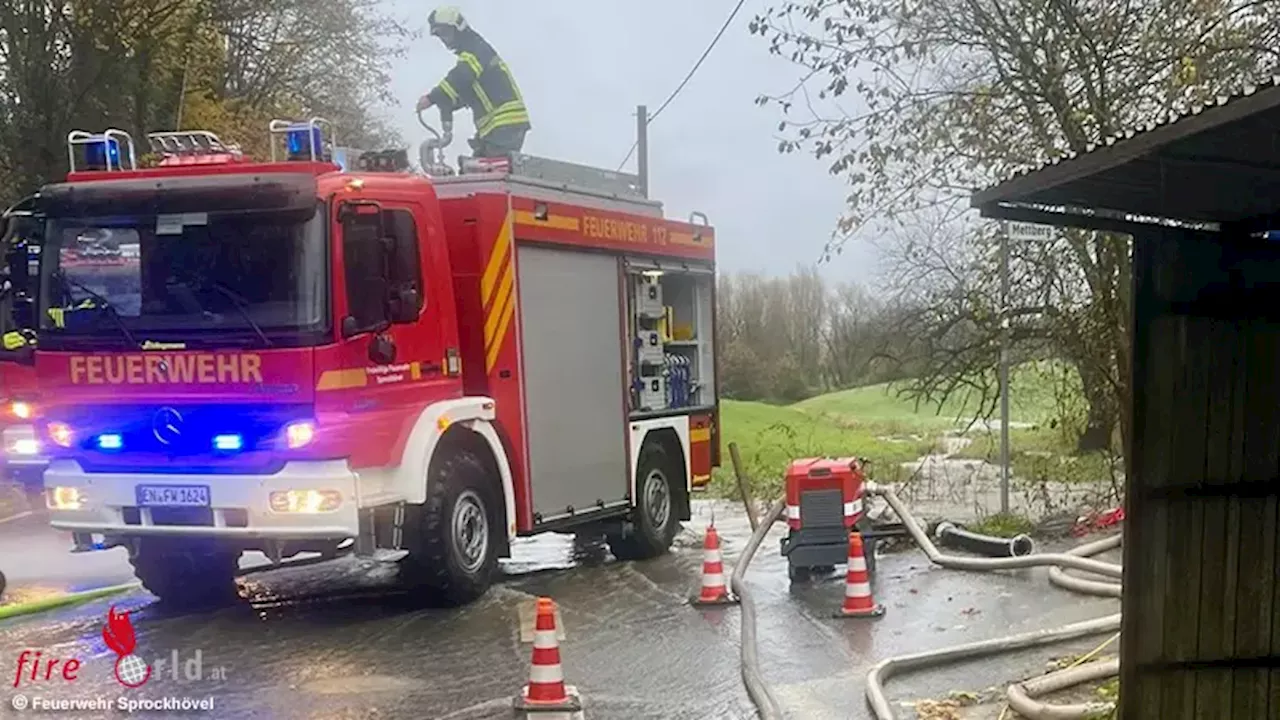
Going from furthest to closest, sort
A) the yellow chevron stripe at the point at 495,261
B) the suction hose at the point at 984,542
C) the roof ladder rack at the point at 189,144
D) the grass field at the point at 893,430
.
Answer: the grass field at the point at 893,430 → the suction hose at the point at 984,542 → the yellow chevron stripe at the point at 495,261 → the roof ladder rack at the point at 189,144

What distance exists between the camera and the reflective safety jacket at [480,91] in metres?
11.1

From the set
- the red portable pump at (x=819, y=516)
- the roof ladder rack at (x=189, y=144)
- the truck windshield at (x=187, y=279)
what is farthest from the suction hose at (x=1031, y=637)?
the roof ladder rack at (x=189, y=144)

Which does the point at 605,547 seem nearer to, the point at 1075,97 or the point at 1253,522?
the point at 1075,97

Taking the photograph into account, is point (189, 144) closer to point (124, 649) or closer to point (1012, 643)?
point (124, 649)

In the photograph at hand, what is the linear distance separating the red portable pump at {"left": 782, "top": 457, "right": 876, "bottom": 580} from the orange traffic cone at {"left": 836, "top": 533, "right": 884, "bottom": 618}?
0.96m

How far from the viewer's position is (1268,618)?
4129 millimetres

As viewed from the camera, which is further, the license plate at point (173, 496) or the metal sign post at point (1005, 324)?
the metal sign post at point (1005, 324)

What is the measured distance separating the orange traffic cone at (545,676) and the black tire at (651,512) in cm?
484

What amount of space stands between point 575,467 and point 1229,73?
5.67 metres

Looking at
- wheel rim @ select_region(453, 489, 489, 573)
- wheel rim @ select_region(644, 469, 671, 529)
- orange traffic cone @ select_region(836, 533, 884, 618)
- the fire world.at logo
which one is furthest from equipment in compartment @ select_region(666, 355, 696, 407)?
the fire world.at logo

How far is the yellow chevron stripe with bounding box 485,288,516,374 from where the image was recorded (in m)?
9.09

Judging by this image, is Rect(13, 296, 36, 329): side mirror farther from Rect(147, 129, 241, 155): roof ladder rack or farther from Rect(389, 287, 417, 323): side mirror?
Rect(389, 287, 417, 323): side mirror

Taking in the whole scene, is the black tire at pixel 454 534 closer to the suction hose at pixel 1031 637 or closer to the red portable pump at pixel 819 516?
the red portable pump at pixel 819 516

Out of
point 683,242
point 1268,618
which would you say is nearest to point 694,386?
point 683,242
